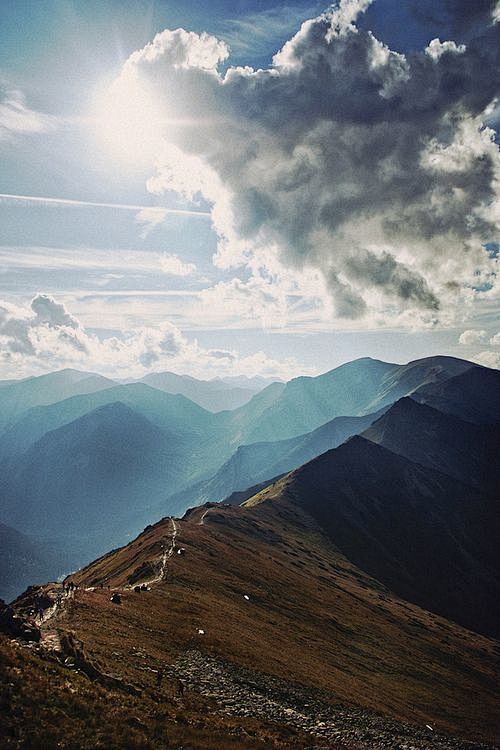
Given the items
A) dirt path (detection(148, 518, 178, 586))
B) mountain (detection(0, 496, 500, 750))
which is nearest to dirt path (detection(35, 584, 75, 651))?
mountain (detection(0, 496, 500, 750))

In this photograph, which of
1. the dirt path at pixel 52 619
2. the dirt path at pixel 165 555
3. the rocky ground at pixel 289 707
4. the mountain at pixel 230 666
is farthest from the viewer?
the dirt path at pixel 165 555

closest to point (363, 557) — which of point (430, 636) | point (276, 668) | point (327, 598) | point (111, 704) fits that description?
point (430, 636)

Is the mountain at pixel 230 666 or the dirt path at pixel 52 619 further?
the dirt path at pixel 52 619

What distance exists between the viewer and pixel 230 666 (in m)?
39.8

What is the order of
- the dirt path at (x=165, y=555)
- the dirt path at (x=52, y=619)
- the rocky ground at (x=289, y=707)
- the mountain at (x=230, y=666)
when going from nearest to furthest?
the mountain at (x=230, y=666)
the dirt path at (x=52, y=619)
the rocky ground at (x=289, y=707)
the dirt path at (x=165, y=555)

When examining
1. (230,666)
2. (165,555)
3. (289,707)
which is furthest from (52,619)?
(165,555)

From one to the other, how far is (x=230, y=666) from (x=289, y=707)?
5.89 meters

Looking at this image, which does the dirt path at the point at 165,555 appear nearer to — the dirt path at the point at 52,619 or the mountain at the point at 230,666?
the mountain at the point at 230,666

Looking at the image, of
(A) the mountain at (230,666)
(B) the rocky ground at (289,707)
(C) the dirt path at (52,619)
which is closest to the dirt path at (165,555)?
(A) the mountain at (230,666)

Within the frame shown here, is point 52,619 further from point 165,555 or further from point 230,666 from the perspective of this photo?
point 165,555

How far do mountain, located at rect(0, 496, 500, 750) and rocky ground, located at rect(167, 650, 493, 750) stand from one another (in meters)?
0.17

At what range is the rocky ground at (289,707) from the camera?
33.6 metres

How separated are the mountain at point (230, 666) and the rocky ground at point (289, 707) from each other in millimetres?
170

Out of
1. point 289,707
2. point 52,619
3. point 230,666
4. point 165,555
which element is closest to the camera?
point 289,707
